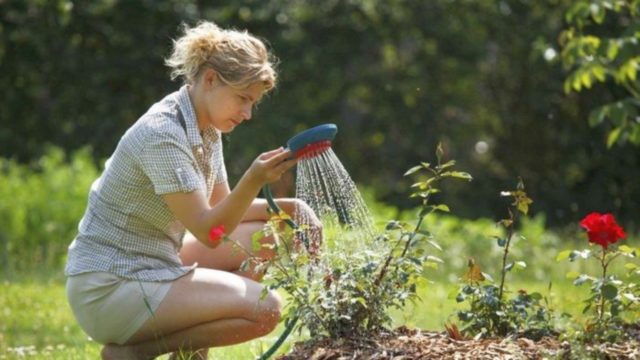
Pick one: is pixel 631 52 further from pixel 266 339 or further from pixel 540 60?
pixel 540 60

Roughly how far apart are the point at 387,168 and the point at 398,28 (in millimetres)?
1162

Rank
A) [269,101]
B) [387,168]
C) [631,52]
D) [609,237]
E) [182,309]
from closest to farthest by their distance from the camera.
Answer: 1. [609,237]
2. [182,309]
3. [631,52]
4. [269,101]
5. [387,168]

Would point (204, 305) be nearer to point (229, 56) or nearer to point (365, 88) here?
point (229, 56)

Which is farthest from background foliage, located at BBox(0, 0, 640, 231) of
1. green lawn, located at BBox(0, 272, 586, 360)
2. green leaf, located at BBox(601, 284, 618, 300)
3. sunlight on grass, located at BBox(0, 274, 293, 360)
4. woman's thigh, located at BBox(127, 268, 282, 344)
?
green leaf, located at BBox(601, 284, 618, 300)

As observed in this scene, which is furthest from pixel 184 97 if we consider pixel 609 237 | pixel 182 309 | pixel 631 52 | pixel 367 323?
pixel 631 52

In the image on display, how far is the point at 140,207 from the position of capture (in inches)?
136

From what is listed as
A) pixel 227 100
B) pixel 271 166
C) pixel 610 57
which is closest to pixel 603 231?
pixel 271 166

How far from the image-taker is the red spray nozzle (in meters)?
3.13

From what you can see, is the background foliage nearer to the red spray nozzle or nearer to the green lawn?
the green lawn

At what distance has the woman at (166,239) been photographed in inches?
133

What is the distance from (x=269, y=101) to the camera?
8.31 m

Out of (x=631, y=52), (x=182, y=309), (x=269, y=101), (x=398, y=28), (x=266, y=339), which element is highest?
(x=398, y=28)

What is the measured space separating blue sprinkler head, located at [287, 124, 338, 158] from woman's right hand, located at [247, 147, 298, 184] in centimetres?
4

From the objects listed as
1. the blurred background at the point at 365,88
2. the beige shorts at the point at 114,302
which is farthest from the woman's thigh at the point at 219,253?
the blurred background at the point at 365,88
